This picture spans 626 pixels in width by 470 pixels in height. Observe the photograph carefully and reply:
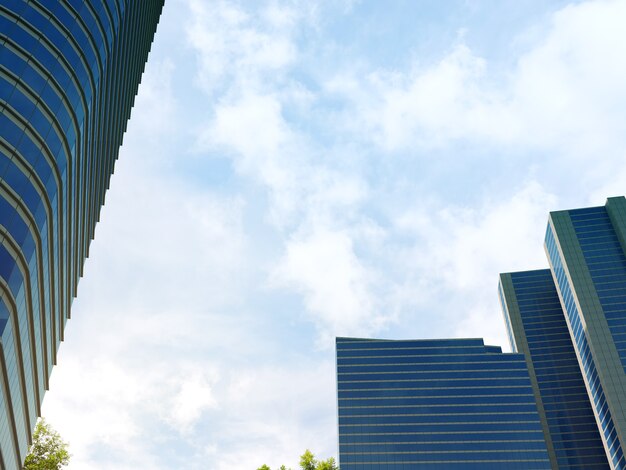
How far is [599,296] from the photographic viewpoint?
155 meters

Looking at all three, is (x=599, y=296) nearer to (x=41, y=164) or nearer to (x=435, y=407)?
(x=435, y=407)

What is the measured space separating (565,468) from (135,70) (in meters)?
173

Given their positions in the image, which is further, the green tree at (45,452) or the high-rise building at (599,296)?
the high-rise building at (599,296)

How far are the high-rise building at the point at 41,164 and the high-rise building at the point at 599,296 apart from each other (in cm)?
14125

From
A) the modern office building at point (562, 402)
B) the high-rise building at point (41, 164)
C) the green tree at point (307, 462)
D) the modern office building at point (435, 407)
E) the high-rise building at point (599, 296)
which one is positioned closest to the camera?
the high-rise building at point (41, 164)

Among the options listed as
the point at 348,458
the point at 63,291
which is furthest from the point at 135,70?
the point at 348,458

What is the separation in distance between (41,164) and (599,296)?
15910 cm

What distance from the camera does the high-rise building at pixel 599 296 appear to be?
141250 millimetres

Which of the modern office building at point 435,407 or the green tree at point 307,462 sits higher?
the modern office building at point 435,407

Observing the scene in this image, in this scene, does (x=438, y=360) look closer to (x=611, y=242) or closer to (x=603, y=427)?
(x=603, y=427)

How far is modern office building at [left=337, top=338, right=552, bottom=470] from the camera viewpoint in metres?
143

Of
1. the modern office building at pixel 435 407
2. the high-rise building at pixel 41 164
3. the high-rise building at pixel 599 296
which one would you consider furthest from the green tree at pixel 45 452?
the high-rise building at pixel 599 296

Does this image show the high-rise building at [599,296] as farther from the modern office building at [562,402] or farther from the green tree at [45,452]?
the green tree at [45,452]

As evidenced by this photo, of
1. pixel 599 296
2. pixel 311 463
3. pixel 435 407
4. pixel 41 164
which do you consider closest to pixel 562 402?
pixel 599 296
